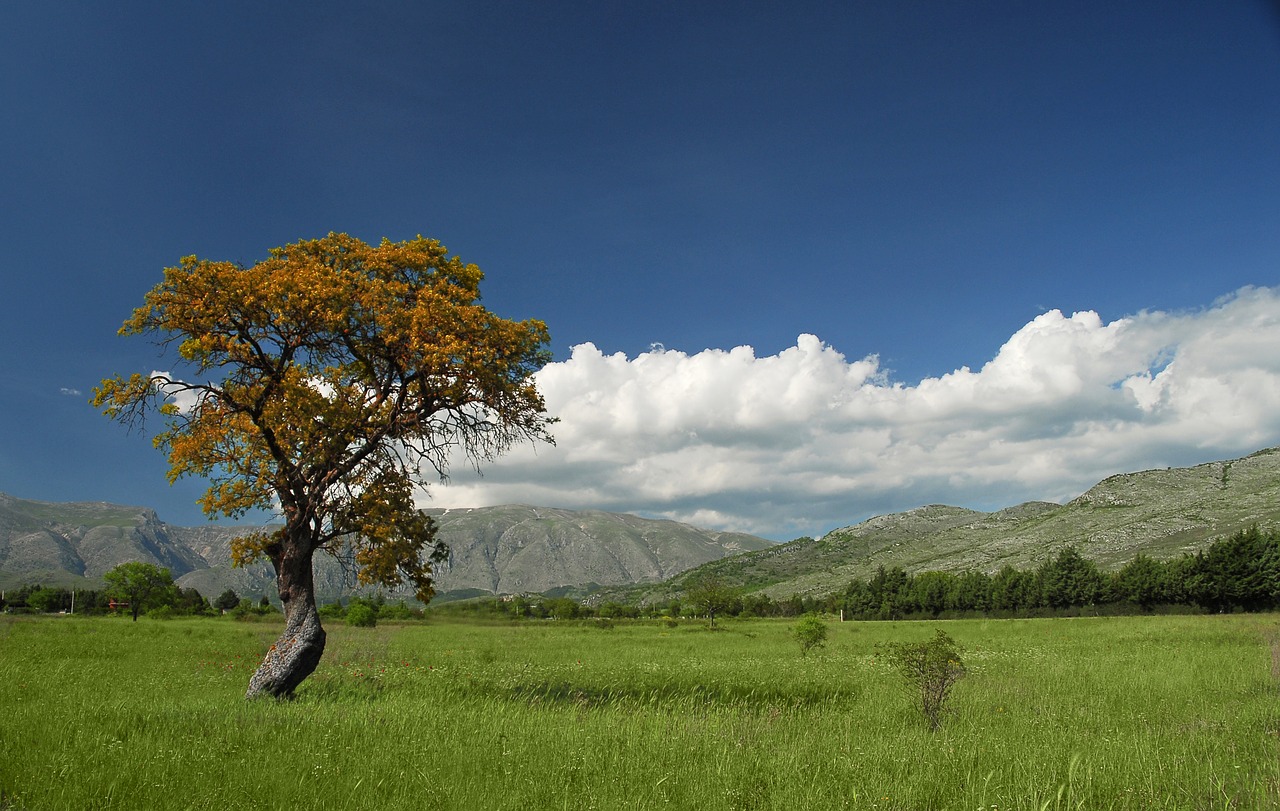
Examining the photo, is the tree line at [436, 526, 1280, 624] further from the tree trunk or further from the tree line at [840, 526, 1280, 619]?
the tree trunk

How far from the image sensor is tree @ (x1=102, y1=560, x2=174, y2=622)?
96.4 metres

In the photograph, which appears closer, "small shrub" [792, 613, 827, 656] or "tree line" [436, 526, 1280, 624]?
"small shrub" [792, 613, 827, 656]

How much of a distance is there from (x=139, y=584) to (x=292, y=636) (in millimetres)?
110177

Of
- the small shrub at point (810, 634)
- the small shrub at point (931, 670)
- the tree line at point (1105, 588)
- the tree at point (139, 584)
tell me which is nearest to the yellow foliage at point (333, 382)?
the small shrub at point (931, 670)

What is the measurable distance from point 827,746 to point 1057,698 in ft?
30.2

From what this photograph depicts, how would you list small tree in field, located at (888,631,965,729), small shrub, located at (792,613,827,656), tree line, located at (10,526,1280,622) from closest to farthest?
1. small tree in field, located at (888,631,965,729)
2. small shrub, located at (792,613,827,656)
3. tree line, located at (10,526,1280,622)

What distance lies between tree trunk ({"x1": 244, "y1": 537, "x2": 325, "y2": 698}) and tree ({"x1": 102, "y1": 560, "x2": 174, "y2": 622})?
345 feet

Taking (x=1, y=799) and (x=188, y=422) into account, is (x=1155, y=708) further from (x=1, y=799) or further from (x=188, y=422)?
(x=188, y=422)

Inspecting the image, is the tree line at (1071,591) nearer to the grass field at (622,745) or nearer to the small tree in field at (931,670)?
the grass field at (622,745)

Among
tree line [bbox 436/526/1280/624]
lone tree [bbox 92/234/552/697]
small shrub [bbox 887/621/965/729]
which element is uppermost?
lone tree [bbox 92/234/552/697]

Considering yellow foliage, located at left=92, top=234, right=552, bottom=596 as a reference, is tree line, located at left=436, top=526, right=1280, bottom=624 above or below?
below

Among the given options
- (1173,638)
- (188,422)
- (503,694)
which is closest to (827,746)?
(503,694)

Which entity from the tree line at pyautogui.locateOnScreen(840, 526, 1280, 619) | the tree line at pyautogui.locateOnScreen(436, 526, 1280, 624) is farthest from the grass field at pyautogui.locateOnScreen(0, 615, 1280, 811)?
the tree line at pyautogui.locateOnScreen(840, 526, 1280, 619)

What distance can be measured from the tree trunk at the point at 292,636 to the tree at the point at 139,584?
10525cm
